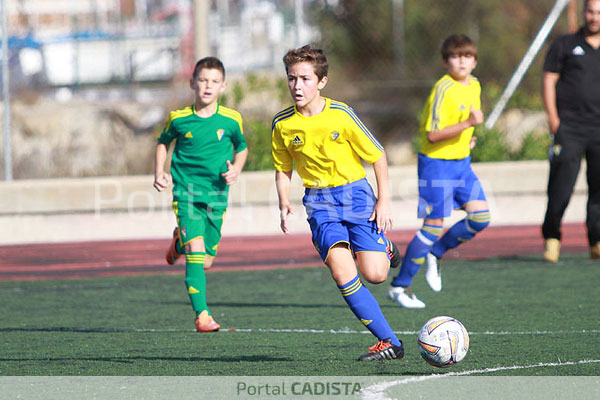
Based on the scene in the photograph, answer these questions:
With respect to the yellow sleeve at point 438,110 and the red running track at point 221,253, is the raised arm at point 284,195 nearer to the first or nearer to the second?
the yellow sleeve at point 438,110

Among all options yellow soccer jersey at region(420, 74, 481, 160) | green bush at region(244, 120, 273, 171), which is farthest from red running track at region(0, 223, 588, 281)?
yellow soccer jersey at region(420, 74, 481, 160)

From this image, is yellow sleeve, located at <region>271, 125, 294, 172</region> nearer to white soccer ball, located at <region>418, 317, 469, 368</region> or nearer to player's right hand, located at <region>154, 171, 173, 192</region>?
white soccer ball, located at <region>418, 317, 469, 368</region>

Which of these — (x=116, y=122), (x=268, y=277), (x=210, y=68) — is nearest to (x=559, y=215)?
(x=268, y=277)

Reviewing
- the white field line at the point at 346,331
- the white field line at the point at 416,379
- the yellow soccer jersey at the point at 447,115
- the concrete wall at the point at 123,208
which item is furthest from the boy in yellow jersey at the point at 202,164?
the concrete wall at the point at 123,208

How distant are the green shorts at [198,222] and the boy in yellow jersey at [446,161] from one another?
148 centimetres

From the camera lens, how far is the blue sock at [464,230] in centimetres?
851

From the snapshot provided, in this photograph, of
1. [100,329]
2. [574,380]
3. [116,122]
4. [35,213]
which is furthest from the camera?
[116,122]

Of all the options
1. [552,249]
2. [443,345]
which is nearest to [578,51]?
[552,249]

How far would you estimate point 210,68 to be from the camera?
7527mm

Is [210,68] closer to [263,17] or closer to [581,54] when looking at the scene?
[581,54]

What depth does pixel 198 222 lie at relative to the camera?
25.1 feet

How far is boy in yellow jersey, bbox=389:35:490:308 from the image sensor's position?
8281mm

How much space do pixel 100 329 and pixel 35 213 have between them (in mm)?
6888

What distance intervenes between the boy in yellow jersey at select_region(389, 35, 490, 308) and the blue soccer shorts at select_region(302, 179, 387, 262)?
7.37 feet
